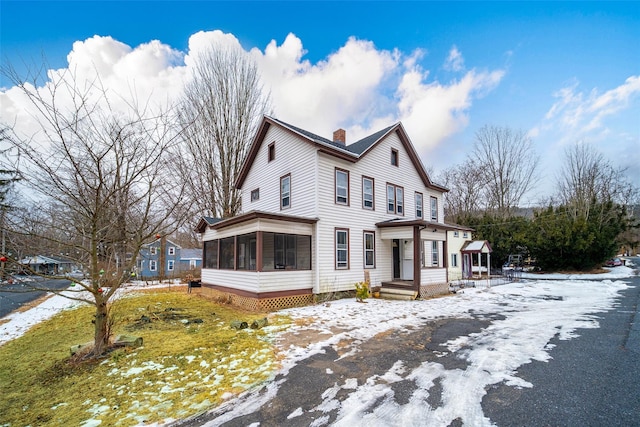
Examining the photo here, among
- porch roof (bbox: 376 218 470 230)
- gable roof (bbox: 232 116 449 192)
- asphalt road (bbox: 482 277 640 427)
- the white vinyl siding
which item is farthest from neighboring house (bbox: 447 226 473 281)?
asphalt road (bbox: 482 277 640 427)

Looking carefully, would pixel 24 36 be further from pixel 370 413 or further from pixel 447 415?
pixel 447 415

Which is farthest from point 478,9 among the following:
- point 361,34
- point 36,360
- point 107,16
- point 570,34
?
point 36,360

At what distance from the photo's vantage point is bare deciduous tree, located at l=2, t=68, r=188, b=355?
4.70m

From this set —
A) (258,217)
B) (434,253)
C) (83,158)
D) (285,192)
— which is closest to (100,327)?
(83,158)

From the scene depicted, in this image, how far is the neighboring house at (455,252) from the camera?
20.8m

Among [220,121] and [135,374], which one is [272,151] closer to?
[220,121]

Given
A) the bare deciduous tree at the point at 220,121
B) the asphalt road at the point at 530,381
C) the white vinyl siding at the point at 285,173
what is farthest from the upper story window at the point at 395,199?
the bare deciduous tree at the point at 220,121

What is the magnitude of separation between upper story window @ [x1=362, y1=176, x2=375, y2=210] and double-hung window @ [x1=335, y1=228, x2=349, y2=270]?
1.91 metres

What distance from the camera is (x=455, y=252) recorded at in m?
21.6

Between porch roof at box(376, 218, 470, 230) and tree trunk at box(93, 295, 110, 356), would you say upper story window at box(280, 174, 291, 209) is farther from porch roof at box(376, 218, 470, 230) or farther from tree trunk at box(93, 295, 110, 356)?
tree trunk at box(93, 295, 110, 356)

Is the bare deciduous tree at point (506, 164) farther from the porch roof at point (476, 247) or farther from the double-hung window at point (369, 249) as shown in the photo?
the double-hung window at point (369, 249)

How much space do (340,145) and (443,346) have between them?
446 inches

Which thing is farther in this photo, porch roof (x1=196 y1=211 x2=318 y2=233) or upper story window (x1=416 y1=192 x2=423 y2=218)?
upper story window (x1=416 y1=192 x2=423 y2=218)

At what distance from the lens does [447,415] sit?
11.1 feet
